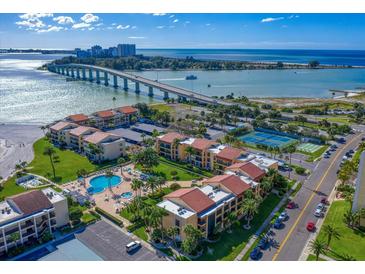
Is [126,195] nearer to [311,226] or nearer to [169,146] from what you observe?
[169,146]

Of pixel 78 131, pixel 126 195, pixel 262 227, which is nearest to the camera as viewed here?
pixel 262 227

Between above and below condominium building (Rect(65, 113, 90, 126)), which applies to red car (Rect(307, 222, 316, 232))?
below

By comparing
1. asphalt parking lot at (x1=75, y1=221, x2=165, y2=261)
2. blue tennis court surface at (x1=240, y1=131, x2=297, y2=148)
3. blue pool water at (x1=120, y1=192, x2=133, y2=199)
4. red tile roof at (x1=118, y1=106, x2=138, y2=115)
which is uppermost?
red tile roof at (x1=118, y1=106, x2=138, y2=115)

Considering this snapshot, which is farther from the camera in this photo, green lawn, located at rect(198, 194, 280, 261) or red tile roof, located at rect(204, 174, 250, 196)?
red tile roof, located at rect(204, 174, 250, 196)

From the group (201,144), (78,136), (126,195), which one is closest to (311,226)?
(201,144)

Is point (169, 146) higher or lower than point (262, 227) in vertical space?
higher

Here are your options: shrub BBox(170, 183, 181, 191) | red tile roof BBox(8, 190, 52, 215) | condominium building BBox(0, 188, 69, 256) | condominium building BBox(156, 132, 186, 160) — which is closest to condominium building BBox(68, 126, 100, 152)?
condominium building BBox(156, 132, 186, 160)

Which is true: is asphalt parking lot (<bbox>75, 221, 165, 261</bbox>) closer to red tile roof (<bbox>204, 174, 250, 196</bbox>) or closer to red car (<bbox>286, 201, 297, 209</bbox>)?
red tile roof (<bbox>204, 174, 250, 196</bbox>)

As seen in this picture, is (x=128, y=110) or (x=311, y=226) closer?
(x=311, y=226)
